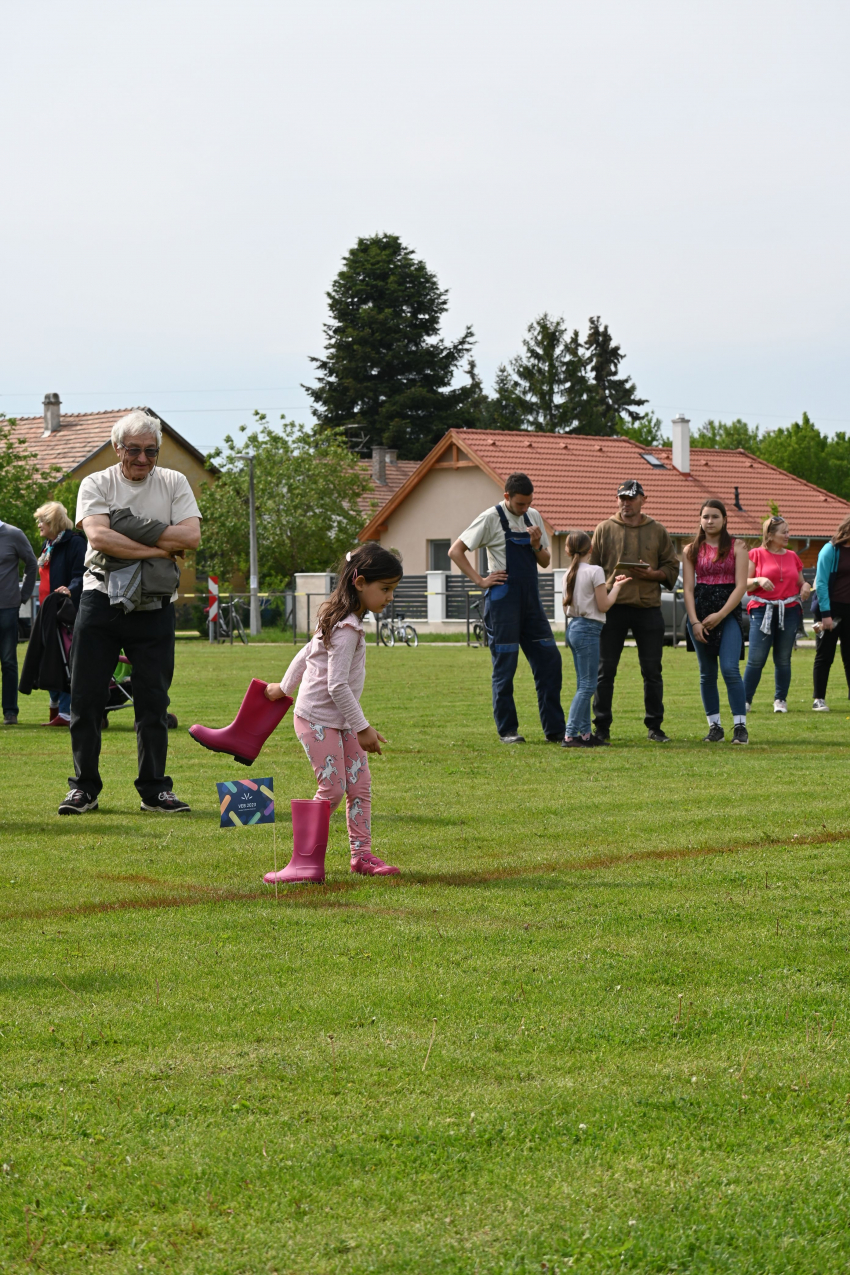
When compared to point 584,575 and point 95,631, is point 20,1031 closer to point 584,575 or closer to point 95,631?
point 95,631

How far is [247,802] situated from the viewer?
671cm

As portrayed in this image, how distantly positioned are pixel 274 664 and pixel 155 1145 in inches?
918

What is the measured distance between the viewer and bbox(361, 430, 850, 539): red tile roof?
54062 millimetres

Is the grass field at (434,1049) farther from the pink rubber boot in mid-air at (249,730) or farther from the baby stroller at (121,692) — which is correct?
the baby stroller at (121,692)

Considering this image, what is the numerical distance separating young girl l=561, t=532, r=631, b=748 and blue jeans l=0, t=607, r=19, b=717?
5.30 meters

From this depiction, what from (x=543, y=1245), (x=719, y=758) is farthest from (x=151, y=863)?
(x=719, y=758)

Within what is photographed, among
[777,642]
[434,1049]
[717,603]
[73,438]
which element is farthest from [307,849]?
[73,438]

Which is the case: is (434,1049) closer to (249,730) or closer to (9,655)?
(249,730)

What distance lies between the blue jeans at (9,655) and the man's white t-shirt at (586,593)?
5.31m

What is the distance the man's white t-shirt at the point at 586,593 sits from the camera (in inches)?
474

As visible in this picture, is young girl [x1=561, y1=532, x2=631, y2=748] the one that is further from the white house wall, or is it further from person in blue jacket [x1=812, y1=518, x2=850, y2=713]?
the white house wall

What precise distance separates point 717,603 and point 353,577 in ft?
20.1

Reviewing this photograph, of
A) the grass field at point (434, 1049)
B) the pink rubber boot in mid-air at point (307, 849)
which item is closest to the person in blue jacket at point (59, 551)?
the grass field at point (434, 1049)

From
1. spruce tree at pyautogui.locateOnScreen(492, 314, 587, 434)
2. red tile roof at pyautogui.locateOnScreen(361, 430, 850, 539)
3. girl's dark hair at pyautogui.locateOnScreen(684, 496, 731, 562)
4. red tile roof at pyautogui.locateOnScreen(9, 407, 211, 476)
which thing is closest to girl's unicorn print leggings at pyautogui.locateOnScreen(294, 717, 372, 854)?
girl's dark hair at pyautogui.locateOnScreen(684, 496, 731, 562)
